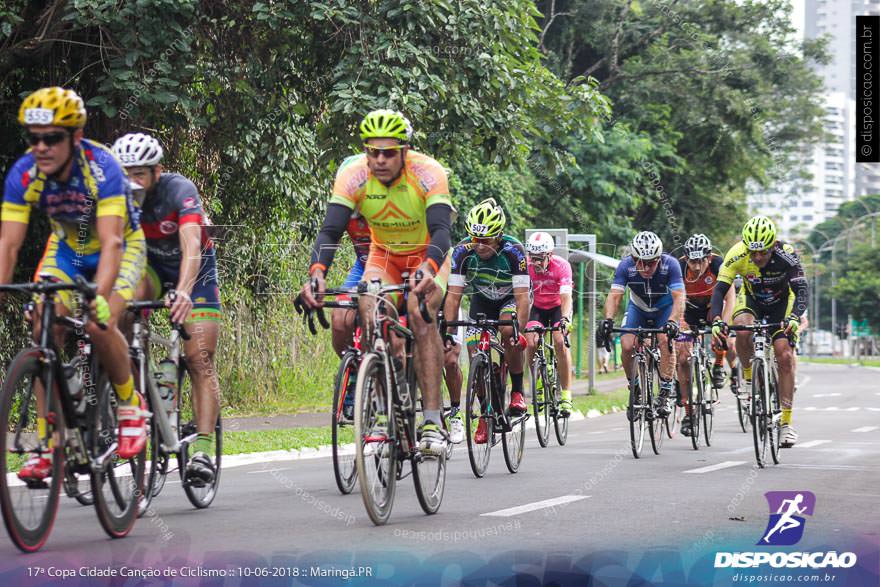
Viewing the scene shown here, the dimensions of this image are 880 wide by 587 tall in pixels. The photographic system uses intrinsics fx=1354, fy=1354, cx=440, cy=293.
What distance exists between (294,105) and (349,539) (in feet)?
33.3

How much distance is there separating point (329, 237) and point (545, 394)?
721cm

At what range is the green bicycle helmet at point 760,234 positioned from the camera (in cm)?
1277

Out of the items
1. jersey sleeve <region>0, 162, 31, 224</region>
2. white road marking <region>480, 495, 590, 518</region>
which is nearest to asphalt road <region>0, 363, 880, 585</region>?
white road marking <region>480, 495, 590, 518</region>

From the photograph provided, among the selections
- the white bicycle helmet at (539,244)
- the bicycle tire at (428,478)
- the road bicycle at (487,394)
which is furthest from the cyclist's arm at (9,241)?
the white bicycle helmet at (539,244)

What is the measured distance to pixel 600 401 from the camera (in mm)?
24953

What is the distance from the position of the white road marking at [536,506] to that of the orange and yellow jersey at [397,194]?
1.72 metres

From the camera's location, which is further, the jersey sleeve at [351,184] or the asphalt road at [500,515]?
the jersey sleeve at [351,184]

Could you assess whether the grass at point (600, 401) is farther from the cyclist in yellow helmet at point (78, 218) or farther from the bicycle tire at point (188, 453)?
the cyclist in yellow helmet at point (78, 218)

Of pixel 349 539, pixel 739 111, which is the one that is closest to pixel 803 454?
pixel 349 539

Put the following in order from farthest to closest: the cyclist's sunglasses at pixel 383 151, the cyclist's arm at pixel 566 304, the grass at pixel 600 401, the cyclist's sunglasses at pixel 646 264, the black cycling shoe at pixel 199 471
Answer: the grass at pixel 600 401
the cyclist's arm at pixel 566 304
the cyclist's sunglasses at pixel 646 264
the cyclist's sunglasses at pixel 383 151
the black cycling shoe at pixel 199 471

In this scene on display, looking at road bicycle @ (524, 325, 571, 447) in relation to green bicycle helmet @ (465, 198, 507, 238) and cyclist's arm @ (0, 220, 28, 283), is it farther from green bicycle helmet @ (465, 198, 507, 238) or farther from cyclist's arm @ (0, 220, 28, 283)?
cyclist's arm @ (0, 220, 28, 283)

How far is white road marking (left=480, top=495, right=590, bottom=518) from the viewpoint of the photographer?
27.1ft

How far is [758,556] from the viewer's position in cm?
675

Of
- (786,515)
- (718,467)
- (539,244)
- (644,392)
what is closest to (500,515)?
(786,515)
